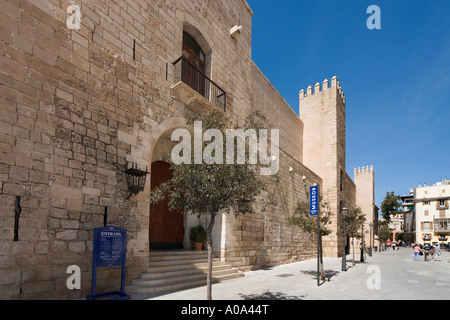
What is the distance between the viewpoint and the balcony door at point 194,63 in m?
10.5

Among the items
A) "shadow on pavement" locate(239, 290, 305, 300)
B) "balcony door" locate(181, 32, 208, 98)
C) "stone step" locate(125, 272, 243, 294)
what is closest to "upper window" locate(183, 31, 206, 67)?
"balcony door" locate(181, 32, 208, 98)

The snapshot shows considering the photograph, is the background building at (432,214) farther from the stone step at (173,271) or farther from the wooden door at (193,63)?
the wooden door at (193,63)

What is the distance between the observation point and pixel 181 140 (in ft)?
36.0

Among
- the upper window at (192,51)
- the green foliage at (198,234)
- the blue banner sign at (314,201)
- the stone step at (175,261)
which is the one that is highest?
the upper window at (192,51)

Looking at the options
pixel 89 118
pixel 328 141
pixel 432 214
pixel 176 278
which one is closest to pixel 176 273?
pixel 176 278

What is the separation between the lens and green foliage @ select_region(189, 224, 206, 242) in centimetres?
1094

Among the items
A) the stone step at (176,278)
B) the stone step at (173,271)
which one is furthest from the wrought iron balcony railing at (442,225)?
the stone step at (176,278)

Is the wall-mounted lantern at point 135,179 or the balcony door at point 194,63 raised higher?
the balcony door at point 194,63

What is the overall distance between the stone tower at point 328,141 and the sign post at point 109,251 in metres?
20.2

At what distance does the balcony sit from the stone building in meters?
0.04

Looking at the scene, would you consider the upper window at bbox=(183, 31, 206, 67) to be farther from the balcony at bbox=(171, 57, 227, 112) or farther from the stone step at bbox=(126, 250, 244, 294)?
the stone step at bbox=(126, 250, 244, 294)
